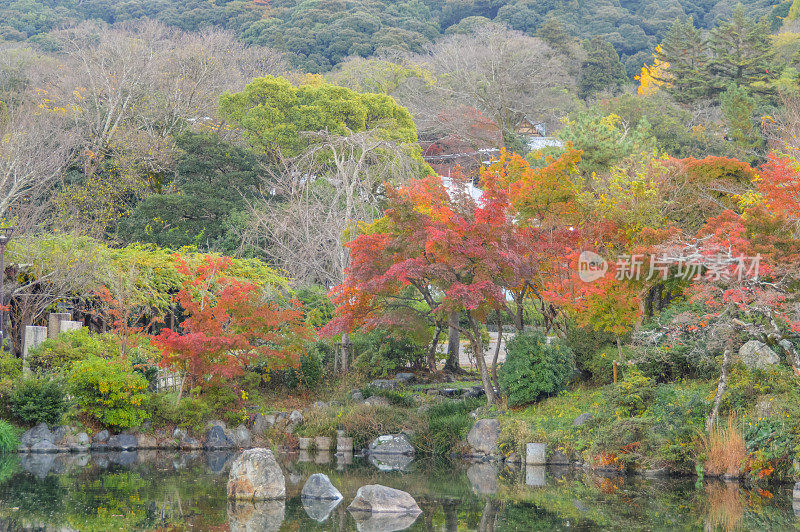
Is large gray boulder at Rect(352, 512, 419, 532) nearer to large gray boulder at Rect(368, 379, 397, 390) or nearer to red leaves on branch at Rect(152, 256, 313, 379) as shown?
red leaves on branch at Rect(152, 256, 313, 379)

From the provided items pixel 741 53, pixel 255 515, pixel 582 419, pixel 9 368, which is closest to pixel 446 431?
pixel 582 419

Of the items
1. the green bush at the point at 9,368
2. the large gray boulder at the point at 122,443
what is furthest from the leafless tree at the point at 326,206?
the green bush at the point at 9,368

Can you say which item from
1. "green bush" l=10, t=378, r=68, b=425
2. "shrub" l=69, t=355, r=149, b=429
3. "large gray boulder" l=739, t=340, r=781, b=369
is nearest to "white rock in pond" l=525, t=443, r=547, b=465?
"large gray boulder" l=739, t=340, r=781, b=369

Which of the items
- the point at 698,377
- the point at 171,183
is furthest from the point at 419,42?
the point at 698,377

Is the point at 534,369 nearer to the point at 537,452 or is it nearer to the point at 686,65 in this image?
the point at 537,452

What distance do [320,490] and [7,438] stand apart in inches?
265

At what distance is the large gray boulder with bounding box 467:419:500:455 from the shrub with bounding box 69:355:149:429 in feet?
20.1

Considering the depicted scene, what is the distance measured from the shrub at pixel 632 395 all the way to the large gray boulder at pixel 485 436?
2.03 m

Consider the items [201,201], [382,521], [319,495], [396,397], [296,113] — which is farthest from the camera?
[296,113]

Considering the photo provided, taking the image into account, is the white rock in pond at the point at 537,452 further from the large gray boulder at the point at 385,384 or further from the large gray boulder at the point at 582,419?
the large gray boulder at the point at 385,384

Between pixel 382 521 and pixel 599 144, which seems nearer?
pixel 382 521

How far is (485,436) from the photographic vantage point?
1370cm

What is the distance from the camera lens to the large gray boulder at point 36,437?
14.0m

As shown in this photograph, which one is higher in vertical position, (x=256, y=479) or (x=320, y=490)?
(x=256, y=479)
